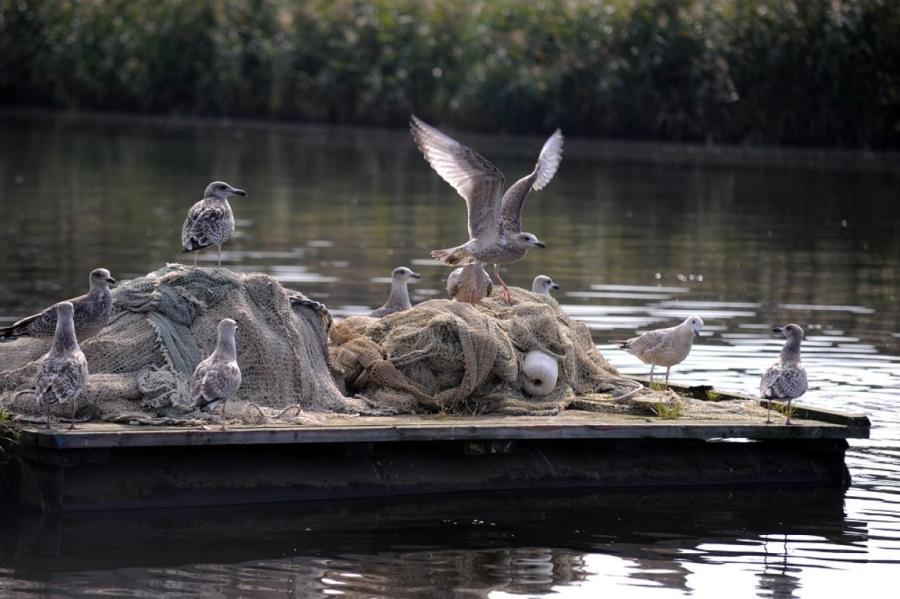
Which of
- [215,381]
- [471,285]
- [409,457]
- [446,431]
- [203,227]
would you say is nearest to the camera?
[215,381]

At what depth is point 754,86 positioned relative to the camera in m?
38.5

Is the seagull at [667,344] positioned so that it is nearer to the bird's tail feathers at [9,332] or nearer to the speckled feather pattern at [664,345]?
the speckled feather pattern at [664,345]

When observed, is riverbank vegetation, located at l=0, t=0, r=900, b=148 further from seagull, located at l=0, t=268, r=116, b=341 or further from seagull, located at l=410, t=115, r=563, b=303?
seagull, located at l=0, t=268, r=116, b=341

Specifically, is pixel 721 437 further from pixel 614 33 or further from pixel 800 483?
pixel 614 33

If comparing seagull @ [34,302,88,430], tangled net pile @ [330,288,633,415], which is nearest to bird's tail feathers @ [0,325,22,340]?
seagull @ [34,302,88,430]

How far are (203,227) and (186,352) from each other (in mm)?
1071

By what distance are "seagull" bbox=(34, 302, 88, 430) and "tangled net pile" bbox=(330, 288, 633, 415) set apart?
236 centimetres

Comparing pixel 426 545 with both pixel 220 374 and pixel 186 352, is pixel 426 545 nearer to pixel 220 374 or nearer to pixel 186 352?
pixel 220 374

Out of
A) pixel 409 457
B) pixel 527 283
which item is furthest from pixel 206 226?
pixel 527 283

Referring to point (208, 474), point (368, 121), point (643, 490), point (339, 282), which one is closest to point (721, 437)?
point (643, 490)

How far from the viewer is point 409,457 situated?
11695 millimetres

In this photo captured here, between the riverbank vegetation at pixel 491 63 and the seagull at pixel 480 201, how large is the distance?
24.3m

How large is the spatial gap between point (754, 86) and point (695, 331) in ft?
87.1

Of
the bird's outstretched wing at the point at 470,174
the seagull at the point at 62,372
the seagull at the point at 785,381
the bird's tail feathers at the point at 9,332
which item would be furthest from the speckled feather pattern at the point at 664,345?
the bird's tail feathers at the point at 9,332
